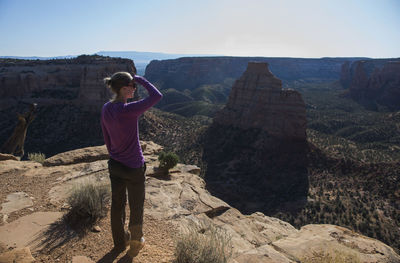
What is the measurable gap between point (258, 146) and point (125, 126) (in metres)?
32.9

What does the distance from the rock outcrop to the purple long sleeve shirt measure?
1.74m

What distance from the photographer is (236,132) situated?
39.1 metres

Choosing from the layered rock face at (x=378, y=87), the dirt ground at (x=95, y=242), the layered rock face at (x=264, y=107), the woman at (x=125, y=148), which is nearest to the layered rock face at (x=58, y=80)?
the layered rock face at (x=264, y=107)

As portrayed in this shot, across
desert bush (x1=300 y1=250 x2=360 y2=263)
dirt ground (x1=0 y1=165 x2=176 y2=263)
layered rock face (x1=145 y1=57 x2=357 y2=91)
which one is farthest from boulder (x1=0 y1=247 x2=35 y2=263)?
layered rock face (x1=145 y1=57 x2=357 y2=91)

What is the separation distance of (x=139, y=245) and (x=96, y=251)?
2.55 ft

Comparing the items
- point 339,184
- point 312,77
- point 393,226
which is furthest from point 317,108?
point 312,77

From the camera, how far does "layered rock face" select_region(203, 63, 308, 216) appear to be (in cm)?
2788

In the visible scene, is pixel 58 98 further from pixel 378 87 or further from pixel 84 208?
pixel 378 87

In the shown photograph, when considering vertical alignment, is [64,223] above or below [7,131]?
above

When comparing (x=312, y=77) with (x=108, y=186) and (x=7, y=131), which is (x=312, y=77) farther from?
(x=108, y=186)

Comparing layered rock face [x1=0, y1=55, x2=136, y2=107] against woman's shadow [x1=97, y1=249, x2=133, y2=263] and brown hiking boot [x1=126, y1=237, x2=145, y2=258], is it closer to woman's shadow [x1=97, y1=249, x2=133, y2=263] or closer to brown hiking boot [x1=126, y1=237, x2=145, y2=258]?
woman's shadow [x1=97, y1=249, x2=133, y2=263]

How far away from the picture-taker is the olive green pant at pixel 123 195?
3.72 m

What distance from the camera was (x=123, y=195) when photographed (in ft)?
13.2

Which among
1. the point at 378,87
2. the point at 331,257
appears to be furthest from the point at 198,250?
the point at 378,87
